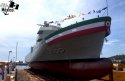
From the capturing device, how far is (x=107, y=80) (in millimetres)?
17078

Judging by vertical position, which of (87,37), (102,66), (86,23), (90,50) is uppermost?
(86,23)

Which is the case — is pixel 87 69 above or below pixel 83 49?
below

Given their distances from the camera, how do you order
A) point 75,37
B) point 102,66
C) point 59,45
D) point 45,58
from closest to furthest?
point 102,66 → point 75,37 → point 59,45 → point 45,58

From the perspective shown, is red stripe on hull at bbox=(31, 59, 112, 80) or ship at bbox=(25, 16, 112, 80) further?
ship at bbox=(25, 16, 112, 80)

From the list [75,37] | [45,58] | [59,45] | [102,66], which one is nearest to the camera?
[102,66]

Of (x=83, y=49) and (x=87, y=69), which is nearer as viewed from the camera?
(x=87, y=69)

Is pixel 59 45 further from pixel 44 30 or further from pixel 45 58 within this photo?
pixel 44 30

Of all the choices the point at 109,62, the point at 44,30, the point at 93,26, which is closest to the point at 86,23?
the point at 93,26

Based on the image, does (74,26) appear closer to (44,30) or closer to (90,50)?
(90,50)

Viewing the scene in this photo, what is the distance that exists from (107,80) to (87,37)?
4.39 m

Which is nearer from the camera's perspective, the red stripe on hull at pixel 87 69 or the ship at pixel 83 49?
the red stripe on hull at pixel 87 69

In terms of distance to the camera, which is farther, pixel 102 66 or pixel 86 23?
pixel 86 23

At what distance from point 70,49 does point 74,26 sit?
5.67 feet

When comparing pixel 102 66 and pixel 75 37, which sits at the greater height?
pixel 75 37
